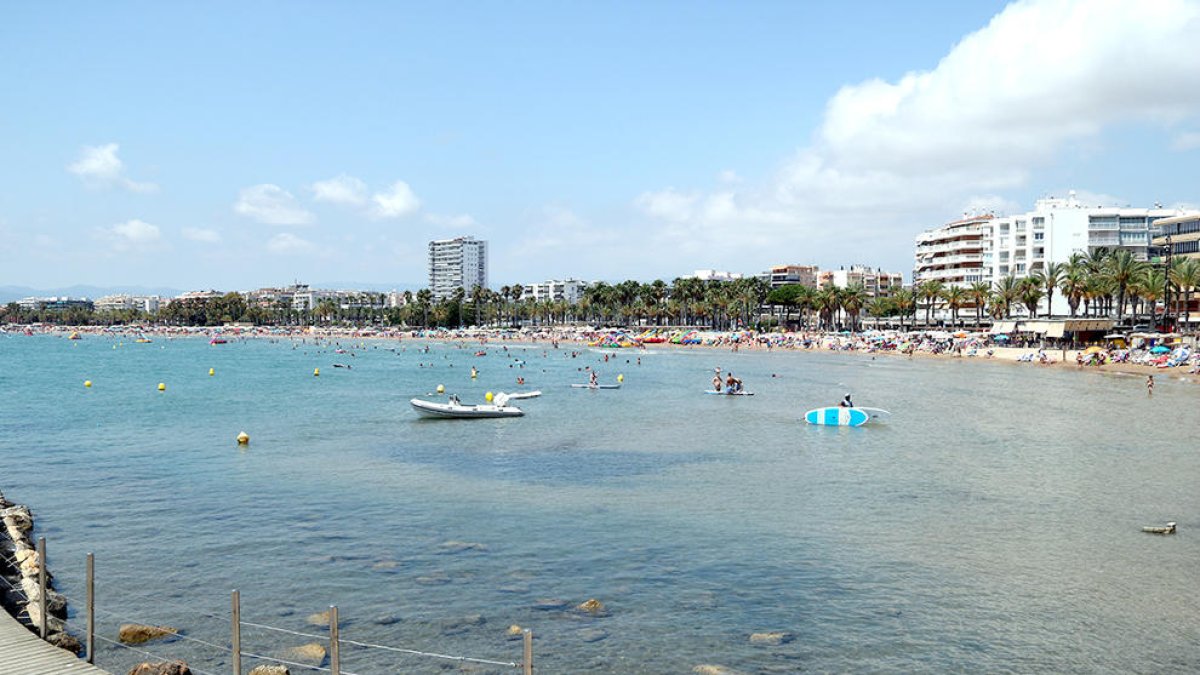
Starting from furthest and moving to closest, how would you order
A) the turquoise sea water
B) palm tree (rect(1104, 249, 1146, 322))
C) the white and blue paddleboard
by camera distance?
palm tree (rect(1104, 249, 1146, 322))
the white and blue paddleboard
the turquoise sea water

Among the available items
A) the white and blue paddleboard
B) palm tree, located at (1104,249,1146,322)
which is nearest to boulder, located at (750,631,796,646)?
the white and blue paddleboard

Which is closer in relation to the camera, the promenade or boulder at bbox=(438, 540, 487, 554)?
the promenade

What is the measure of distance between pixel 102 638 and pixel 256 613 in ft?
7.79

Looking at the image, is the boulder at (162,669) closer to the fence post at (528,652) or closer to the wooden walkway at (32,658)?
the wooden walkway at (32,658)

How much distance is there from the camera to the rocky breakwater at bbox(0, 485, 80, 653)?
13188 mm

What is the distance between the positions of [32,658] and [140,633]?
3227 mm

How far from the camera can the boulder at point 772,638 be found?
47.4ft

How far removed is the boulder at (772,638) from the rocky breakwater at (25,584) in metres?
10.3

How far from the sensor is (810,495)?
2592 cm

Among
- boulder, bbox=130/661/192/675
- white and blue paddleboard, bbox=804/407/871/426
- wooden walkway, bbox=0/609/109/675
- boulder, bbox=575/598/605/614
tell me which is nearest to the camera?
wooden walkway, bbox=0/609/109/675

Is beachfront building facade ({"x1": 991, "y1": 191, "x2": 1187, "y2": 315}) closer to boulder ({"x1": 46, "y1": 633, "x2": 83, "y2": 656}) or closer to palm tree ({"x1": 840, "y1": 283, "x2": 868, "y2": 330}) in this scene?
palm tree ({"x1": 840, "y1": 283, "x2": 868, "y2": 330})

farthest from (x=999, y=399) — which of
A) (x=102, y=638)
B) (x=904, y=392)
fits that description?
(x=102, y=638)

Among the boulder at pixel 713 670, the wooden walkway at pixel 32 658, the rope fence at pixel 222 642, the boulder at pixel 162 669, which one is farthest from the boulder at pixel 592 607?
the wooden walkway at pixel 32 658

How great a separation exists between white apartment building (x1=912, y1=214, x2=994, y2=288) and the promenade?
133 m
